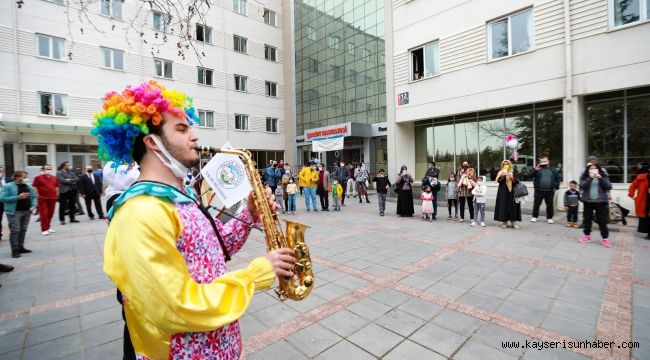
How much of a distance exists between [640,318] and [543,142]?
9836mm

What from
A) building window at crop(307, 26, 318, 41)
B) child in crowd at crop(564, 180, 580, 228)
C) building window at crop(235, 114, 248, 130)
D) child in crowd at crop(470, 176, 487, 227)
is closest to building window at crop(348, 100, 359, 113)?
building window at crop(307, 26, 318, 41)

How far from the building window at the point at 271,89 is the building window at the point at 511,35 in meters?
19.4

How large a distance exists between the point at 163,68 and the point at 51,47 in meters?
5.94

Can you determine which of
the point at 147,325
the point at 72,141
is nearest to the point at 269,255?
the point at 147,325

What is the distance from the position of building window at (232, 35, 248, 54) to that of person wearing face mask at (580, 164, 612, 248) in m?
25.2

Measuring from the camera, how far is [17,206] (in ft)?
21.0

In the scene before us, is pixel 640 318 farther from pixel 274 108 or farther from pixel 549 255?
pixel 274 108

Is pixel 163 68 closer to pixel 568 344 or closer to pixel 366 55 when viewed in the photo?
pixel 366 55

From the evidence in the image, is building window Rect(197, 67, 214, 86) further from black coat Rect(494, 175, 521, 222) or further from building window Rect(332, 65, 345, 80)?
black coat Rect(494, 175, 521, 222)

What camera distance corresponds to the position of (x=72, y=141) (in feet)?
62.9

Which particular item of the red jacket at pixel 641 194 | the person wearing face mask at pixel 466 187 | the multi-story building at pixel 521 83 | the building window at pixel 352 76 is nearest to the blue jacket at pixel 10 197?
the person wearing face mask at pixel 466 187

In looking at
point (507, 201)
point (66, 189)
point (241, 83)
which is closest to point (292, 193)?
point (507, 201)

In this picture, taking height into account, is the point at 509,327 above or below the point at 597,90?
below

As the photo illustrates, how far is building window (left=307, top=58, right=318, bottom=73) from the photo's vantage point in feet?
87.1
